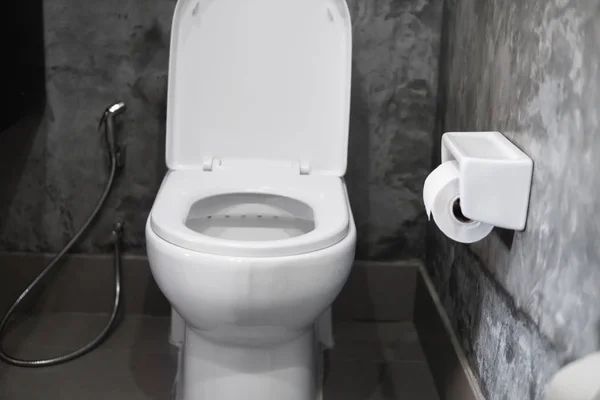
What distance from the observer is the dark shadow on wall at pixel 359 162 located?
1.60 m

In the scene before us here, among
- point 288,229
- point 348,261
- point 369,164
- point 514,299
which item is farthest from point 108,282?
point 514,299

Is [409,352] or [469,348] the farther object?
[409,352]

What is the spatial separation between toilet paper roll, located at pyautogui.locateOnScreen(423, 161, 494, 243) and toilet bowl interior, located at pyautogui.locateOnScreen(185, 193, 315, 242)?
333 mm

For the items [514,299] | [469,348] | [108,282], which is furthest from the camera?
[108,282]

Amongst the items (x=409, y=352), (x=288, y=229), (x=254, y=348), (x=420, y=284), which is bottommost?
(x=409, y=352)

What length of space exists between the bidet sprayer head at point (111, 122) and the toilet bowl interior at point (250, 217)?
0.35 m

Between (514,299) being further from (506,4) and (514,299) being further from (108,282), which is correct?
(108,282)

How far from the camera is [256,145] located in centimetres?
144

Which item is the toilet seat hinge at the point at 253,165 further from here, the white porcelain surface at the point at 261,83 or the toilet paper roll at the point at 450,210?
the toilet paper roll at the point at 450,210

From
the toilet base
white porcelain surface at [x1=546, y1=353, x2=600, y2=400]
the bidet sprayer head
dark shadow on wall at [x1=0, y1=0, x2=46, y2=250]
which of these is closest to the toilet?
the toilet base

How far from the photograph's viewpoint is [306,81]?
56.1 inches

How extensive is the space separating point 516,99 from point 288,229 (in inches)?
21.6

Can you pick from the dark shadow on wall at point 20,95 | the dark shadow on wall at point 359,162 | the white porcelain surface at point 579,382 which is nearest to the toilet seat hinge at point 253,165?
the dark shadow on wall at point 359,162

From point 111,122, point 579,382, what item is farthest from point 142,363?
point 579,382
